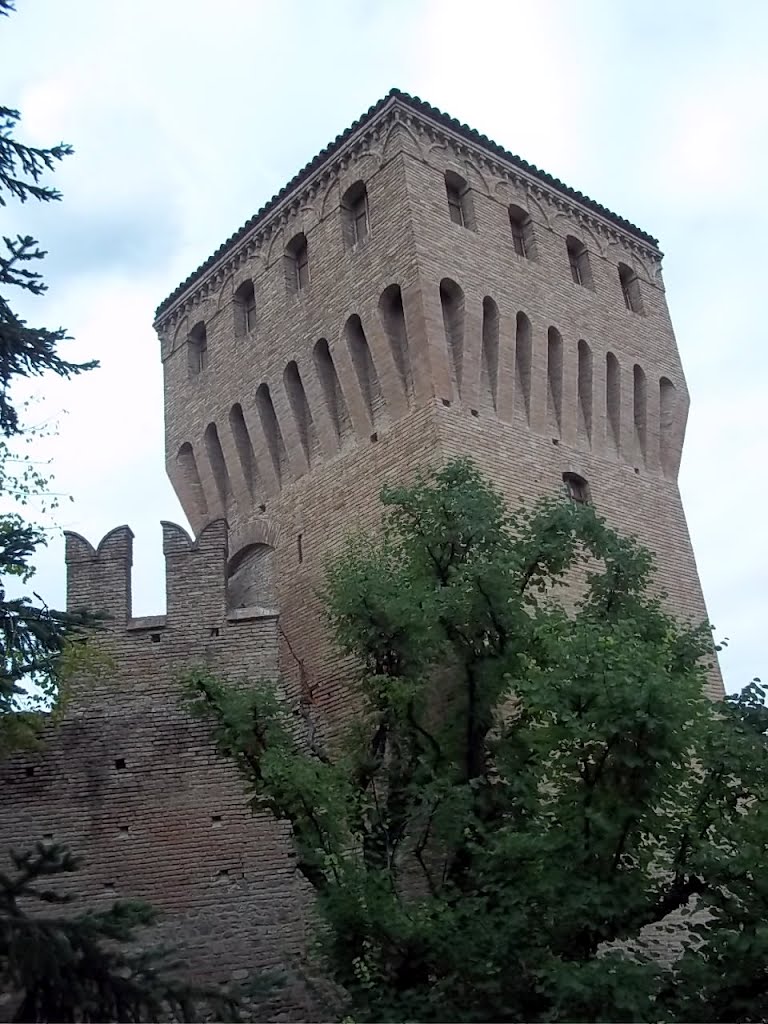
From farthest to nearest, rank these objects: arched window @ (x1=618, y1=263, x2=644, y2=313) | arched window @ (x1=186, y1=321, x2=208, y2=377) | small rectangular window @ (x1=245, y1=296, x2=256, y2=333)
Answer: arched window @ (x1=186, y1=321, x2=208, y2=377), arched window @ (x1=618, y1=263, x2=644, y2=313), small rectangular window @ (x1=245, y1=296, x2=256, y2=333)

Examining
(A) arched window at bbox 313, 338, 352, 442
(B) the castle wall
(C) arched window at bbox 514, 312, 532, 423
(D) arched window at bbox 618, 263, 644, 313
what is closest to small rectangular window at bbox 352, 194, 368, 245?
(A) arched window at bbox 313, 338, 352, 442

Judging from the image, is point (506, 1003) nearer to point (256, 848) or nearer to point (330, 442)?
point (256, 848)

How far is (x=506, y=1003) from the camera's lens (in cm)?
844

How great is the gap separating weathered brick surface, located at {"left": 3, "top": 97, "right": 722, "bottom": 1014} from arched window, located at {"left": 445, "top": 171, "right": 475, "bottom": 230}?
0.05 meters

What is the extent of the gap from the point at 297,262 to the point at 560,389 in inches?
170

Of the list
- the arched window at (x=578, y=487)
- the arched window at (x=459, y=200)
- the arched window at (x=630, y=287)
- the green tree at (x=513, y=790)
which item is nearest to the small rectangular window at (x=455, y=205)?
the arched window at (x=459, y=200)

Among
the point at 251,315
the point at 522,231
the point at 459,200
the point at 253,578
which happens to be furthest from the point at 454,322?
the point at 253,578

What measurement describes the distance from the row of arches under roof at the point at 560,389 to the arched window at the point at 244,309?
3899mm

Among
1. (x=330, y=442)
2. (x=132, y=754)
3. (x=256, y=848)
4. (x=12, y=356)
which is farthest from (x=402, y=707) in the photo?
(x=330, y=442)

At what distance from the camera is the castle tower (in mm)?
13578

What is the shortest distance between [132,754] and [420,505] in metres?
3.98

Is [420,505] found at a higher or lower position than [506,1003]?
higher

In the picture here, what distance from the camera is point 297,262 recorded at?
16.3 m

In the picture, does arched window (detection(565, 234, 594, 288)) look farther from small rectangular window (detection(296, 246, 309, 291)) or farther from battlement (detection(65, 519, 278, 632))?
battlement (detection(65, 519, 278, 632))
